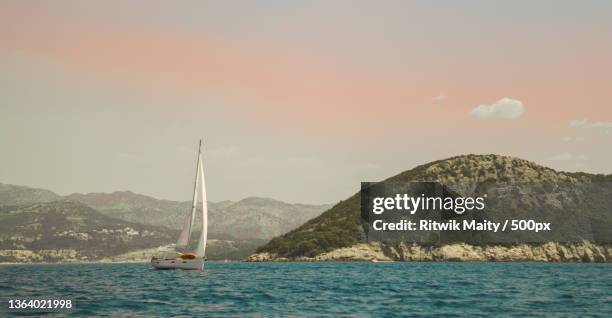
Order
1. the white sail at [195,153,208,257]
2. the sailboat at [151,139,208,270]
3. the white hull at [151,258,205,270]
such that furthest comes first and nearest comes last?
the white hull at [151,258,205,270], the sailboat at [151,139,208,270], the white sail at [195,153,208,257]

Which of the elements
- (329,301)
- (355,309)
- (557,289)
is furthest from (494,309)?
(557,289)

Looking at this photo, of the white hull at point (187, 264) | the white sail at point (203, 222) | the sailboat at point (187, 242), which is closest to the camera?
the white sail at point (203, 222)

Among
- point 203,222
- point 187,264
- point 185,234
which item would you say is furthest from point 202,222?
point 187,264

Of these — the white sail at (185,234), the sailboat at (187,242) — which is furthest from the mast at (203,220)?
the white sail at (185,234)

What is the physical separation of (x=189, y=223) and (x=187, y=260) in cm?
926

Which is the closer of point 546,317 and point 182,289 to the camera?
point 546,317

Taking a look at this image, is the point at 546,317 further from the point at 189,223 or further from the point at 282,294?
the point at 189,223

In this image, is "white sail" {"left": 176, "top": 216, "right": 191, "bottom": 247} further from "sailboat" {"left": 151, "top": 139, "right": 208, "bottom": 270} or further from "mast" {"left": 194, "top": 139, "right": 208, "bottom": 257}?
"mast" {"left": 194, "top": 139, "right": 208, "bottom": 257}

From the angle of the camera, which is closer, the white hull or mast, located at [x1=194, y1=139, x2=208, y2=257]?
mast, located at [x1=194, y1=139, x2=208, y2=257]

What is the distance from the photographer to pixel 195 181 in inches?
4690

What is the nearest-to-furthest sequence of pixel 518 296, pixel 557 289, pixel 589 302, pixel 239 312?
pixel 239 312 → pixel 589 302 → pixel 518 296 → pixel 557 289

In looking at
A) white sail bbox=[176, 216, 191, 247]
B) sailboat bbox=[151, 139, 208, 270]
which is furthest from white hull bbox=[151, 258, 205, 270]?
white sail bbox=[176, 216, 191, 247]

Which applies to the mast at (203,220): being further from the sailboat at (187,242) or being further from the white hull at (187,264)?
the white hull at (187,264)

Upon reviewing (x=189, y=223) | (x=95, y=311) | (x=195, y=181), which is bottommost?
(x=95, y=311)
